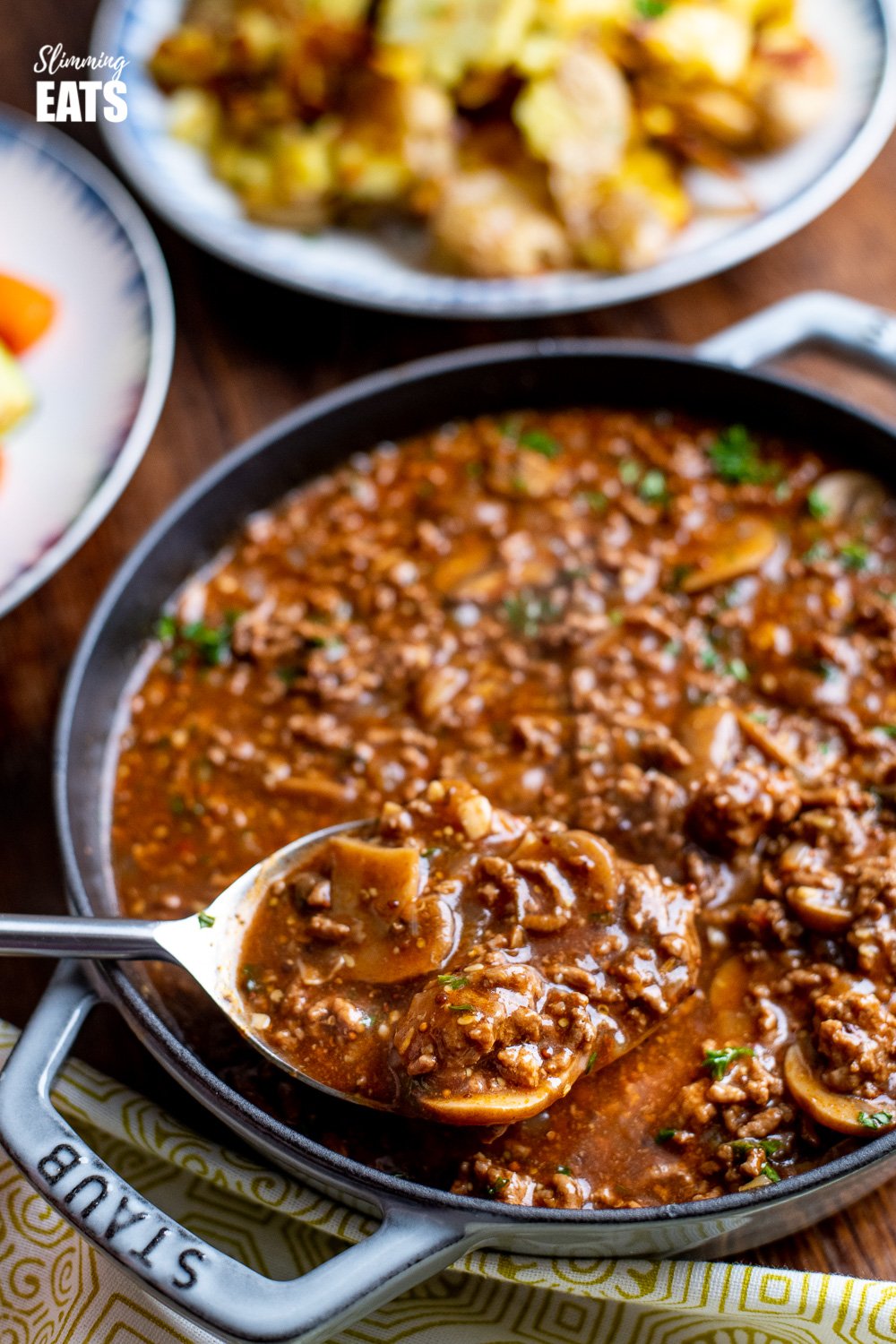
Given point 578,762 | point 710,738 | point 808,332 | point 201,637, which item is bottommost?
point 201,637

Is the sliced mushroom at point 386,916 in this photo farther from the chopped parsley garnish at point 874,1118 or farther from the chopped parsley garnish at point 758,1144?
the chopped parsley garnish at point 874,1118

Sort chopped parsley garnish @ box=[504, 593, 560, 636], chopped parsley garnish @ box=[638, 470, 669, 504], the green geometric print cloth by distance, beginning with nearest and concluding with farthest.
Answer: the green geometric print cloth → chopped parsley garnish @ box=[504, 593, 560, 636] → chopped parsley garnish @ box=[638, 470, 669, 504]

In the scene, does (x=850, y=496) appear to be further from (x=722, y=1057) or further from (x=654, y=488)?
(x=722, y=1057)

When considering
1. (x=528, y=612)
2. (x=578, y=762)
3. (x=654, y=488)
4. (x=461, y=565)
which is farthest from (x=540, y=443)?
(x=578, y=762)

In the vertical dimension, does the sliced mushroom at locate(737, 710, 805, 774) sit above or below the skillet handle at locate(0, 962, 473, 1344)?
above

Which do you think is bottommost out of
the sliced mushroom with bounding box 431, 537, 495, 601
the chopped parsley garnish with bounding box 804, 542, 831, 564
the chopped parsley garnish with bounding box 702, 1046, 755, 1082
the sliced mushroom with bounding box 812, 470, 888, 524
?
the chopped parsley garnish with bounding box 702, 1046, 755, 1082

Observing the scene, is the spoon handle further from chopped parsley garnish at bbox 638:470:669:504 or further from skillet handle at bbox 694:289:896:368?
skillet handle at bbox 694:289:896:368

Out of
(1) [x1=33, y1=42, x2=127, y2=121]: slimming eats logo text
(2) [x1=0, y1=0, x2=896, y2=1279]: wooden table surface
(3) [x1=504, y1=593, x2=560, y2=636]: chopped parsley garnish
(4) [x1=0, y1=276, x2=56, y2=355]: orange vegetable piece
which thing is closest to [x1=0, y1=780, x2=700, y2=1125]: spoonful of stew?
(3) [x1=504, y1=593, x2=560, y2=636]: chopped parsley garnish

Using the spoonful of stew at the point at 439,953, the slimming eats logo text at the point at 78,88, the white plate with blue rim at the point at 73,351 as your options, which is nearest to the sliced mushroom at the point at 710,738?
the spoonful of stew at the point at 439,953

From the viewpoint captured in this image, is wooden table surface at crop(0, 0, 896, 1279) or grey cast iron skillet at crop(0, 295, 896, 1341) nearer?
grey cast iron skillet at crop(0, 295, 896, 1341)
